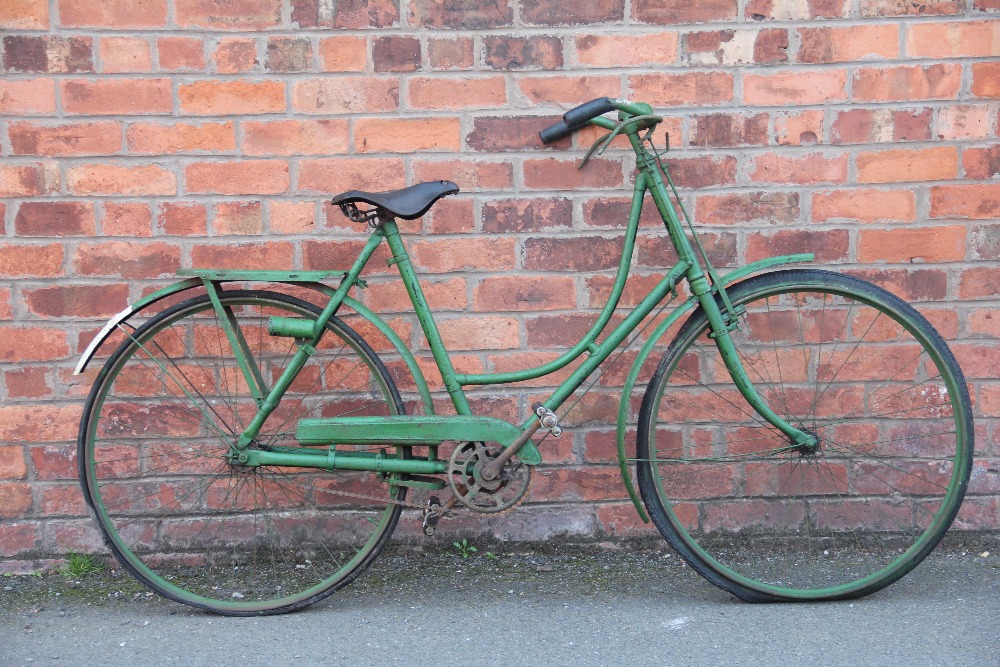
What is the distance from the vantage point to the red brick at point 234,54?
9.39ft

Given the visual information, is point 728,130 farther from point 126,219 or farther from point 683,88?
point 126,219

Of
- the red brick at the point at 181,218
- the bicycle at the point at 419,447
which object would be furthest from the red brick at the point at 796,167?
Result: the red brick at the point at 181,218

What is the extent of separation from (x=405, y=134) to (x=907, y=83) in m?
1.57

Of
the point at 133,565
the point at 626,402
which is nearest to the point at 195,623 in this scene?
the point at 133,565

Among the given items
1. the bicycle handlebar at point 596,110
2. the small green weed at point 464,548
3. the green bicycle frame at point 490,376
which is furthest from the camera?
the small green weed at point 464,548

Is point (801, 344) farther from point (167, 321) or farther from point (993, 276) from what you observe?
point (167, 321)

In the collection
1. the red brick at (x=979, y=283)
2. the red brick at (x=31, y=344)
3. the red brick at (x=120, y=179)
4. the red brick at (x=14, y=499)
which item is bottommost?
the red brick at (x=14, y=499)

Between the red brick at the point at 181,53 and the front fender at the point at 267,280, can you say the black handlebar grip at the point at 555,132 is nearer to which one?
the front fender at the point at 267,280

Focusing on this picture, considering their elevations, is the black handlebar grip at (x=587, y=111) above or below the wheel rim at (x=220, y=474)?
above

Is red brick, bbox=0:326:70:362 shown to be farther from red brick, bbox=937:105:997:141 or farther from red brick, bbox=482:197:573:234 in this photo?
red brick, bbox=937:105:997:141

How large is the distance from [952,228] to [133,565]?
272cm

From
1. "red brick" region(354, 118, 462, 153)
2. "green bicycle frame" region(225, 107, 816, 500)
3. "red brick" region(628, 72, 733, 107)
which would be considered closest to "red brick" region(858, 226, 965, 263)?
"green bicycle frame" region(225, 107, 816, 500)

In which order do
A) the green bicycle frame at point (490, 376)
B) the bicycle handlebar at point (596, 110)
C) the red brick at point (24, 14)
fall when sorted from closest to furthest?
the bicycle handlebar at point (596, 110) → the green bicycle frame at point (490, 376) → the red brick at point (24, 14)

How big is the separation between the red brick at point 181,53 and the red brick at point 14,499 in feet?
4.63
